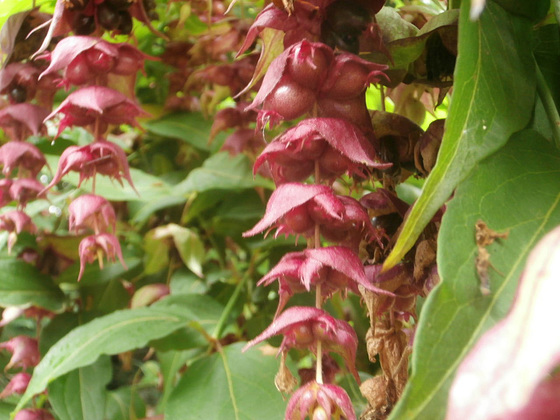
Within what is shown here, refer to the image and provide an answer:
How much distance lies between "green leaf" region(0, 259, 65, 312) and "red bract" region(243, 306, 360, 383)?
18.7 inches

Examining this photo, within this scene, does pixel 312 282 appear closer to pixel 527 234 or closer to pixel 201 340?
pixel 527 234

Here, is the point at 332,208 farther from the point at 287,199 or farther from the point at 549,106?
the point at 549,106

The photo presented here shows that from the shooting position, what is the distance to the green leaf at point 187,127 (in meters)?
Answer: 0.81

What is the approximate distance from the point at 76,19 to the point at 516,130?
339 mm

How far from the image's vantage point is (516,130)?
0.30 m

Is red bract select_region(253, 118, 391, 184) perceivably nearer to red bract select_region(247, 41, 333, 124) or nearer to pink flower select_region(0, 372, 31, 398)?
red bract select_region(247, 41, 333, 124)

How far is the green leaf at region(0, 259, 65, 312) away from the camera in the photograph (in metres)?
0.66

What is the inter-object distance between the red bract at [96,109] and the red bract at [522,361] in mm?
332

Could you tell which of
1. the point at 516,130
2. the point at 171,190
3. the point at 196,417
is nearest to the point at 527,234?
the point at 516,130

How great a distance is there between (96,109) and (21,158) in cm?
18

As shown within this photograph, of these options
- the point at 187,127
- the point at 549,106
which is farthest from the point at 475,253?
the point at 187,127

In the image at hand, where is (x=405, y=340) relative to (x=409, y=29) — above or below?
below

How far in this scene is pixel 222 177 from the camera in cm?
71

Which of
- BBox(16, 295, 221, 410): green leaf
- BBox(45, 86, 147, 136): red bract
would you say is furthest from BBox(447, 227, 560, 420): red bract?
BBox(16, 295, 221, 410): green leaf
